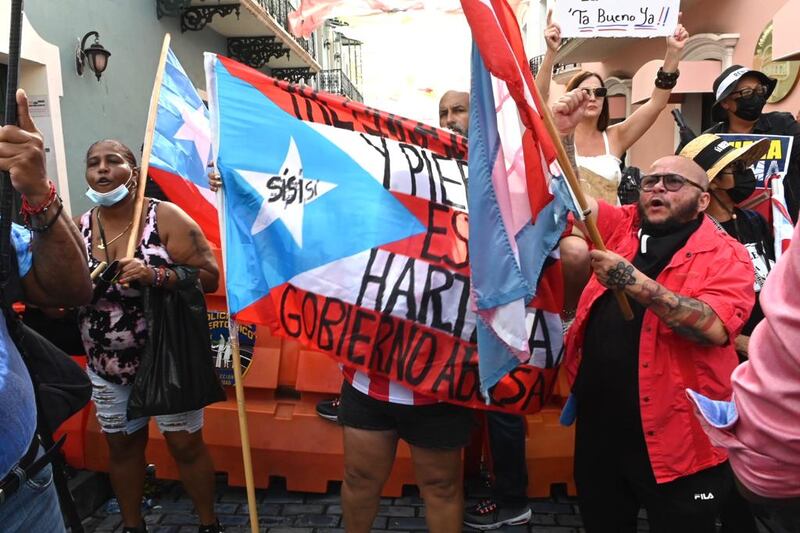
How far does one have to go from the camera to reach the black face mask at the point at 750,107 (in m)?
3.72

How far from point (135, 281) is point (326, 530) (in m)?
1.63

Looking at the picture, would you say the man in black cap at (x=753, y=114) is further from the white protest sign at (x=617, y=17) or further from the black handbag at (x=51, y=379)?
the black handbag at (x=51, y=379)

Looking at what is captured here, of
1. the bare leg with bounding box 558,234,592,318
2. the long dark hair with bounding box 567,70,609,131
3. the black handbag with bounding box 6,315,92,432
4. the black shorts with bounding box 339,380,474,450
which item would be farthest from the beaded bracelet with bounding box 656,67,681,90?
the black handbag with bounding box 6,315,92,432

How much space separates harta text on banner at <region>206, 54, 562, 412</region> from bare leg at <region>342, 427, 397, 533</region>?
0.34m

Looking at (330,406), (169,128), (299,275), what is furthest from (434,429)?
(169,128)

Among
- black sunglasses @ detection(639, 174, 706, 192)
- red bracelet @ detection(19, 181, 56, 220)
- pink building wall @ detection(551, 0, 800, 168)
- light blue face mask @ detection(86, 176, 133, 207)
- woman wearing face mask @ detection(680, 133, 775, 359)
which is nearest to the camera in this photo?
red bracelet @ detection(19, 181, 56, 220)

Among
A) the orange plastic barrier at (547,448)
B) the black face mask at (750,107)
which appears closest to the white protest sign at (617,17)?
the black face mask at (750,107)

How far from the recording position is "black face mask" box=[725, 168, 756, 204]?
290 centimetres

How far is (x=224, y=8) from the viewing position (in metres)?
10.9

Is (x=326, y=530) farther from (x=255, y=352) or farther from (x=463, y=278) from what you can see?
(x=463, y=278)

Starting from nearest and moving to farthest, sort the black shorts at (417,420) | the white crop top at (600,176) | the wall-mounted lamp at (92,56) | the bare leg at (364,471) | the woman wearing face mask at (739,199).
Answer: the black shorts at (417,420) → the bare leg at (364,471) → the woman wearing face mask at (739,199) → the white crop top at (600,176) → the wall-mounted lamp at (92,56)

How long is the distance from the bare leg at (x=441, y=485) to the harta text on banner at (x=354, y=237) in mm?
295

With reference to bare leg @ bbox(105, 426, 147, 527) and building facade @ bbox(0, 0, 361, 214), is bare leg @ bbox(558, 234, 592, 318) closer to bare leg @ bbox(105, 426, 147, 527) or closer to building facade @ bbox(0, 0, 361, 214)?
bare leg @ bbox(105, 426, 147, 527)

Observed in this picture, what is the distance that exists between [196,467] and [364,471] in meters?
1.06
